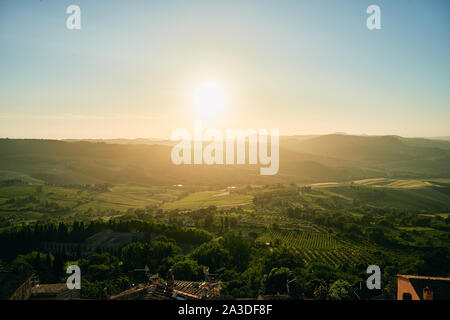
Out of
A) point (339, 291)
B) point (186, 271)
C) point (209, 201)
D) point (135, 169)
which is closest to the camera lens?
point (339, 291)

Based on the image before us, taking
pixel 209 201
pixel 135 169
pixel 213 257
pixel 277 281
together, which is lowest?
pixel 209 201

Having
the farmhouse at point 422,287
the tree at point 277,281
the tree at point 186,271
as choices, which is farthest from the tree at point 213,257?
the farmhouse at point 422,287

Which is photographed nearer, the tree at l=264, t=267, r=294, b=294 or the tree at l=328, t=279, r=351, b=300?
the tree at l=328, t=279, r=351, b=300

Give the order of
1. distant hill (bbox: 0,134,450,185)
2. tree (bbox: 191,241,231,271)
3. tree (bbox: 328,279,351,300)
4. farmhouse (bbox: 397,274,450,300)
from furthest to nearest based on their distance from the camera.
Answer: distant hill (bbox: 0,134,450,185), tree (bbox: 191,241,231,271), tree (bbox: 328,279,351,300), farmhouse (bbox: 397,274,450,300)

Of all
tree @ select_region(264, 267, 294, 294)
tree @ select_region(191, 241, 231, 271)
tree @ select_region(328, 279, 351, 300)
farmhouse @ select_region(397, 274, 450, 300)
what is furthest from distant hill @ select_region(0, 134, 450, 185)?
farmhouse @ select_region(397, 274, 450, 300)

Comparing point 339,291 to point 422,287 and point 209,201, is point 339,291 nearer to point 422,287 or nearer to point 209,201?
point 422,287

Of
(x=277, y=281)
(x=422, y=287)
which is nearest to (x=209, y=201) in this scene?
(x=277, y=281)

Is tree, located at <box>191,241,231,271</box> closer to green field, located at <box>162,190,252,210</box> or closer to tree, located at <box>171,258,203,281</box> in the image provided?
tree, located at <box>171,258,203,281</box>

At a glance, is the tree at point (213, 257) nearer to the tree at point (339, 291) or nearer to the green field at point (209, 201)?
the tree at point (339, 291)
